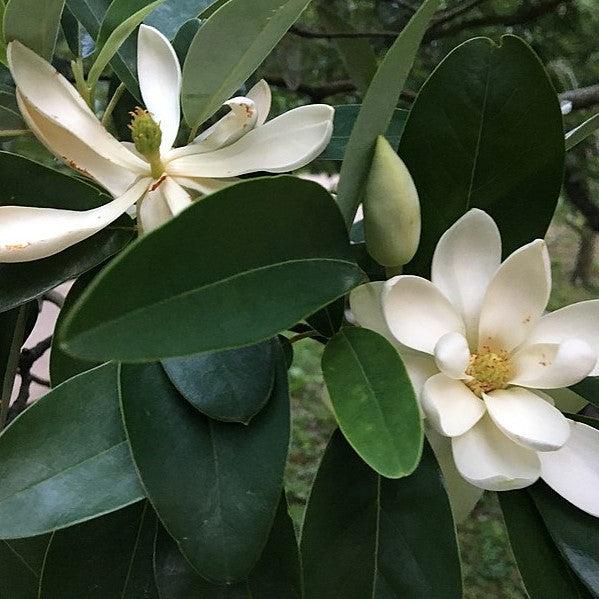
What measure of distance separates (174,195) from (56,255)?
2.7 inches

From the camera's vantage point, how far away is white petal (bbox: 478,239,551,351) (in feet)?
1.11

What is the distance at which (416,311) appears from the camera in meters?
0.34

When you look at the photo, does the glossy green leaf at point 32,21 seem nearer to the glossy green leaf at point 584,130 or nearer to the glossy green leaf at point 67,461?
the glossy green leaf at point 67,461

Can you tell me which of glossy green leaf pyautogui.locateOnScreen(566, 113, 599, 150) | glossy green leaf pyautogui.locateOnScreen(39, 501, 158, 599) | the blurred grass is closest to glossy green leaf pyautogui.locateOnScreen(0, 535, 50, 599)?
glossy green leaf pyautogui.locateOnScreen(39, 501, 158, 599)

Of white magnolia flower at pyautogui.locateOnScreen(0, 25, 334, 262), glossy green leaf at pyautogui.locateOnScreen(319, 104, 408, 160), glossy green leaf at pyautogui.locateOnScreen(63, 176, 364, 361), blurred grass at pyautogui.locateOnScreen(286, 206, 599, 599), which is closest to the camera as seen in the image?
glossy green leaf at pyautogui.locateOnScreen(63, 176, 364, 361)

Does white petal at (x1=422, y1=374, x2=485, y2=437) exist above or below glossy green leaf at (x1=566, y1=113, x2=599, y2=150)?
below

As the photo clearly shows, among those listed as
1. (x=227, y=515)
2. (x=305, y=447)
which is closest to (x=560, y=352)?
(x=227, y=515)

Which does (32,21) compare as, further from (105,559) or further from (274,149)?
(105,559)

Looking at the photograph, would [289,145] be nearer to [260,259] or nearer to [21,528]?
[260,259]

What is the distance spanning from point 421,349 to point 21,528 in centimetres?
21

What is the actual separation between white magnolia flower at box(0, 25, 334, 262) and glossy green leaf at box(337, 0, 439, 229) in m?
0.03

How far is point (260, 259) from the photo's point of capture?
11.5 inches

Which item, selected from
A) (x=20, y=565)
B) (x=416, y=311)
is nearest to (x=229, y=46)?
(x=416, y=311)

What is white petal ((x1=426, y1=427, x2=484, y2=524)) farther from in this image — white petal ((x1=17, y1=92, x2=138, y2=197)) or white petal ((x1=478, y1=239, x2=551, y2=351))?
white petal ((x1=17, y1=92, x2=138, y2=197))
